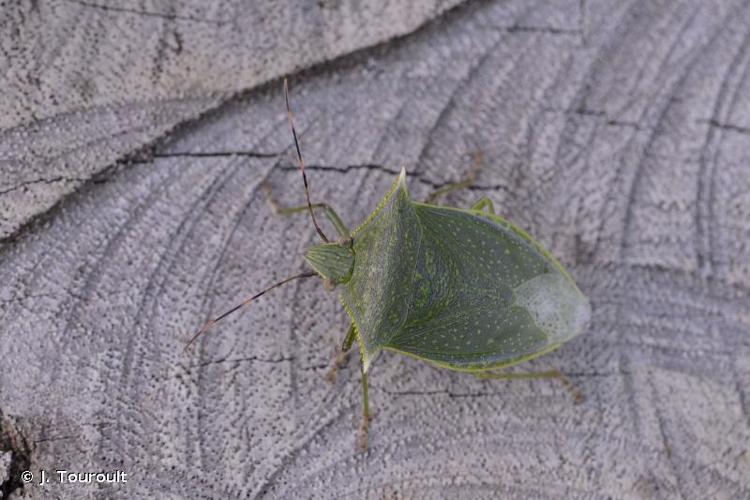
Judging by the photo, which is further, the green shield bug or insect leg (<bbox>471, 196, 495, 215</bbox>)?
insect leg (<bbox>471, 196, 495, 215</bbox>)

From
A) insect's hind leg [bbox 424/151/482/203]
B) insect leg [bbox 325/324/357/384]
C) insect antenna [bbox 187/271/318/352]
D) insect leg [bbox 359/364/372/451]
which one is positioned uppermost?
insect's hind leg [bbox 424/151/482/203]

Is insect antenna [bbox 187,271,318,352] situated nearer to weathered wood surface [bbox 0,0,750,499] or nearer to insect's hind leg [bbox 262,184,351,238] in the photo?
weathered wood surface [bbox 0,0,750,499]

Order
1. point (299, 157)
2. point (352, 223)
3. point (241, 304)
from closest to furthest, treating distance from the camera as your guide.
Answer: point (241, 304), point (299, 157), point (352, 223)

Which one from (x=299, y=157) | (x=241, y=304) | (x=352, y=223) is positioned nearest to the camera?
(x=241, y=304)

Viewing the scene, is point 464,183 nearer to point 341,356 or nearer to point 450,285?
point 450,285

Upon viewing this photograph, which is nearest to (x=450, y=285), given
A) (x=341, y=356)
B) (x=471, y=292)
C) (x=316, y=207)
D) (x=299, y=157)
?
(x=471, y=292)

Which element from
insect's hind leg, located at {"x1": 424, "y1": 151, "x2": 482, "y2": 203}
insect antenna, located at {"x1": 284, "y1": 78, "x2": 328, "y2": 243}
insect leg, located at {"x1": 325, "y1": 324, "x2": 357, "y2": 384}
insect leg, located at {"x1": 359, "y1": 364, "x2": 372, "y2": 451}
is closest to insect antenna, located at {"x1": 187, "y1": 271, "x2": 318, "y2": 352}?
insect antenna, located at {"x1": 284, "y1": 78, "x2": 328, "y2": 243}
